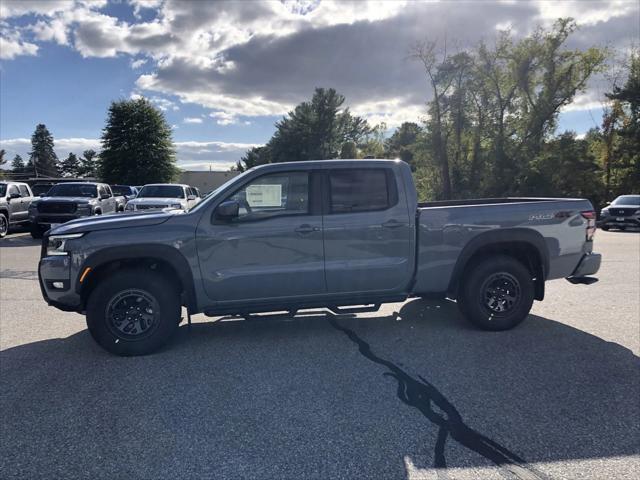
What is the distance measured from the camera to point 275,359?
4.80 m

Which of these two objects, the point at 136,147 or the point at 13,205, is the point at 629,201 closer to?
the point at 13,205

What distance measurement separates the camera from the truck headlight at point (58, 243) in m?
4.82

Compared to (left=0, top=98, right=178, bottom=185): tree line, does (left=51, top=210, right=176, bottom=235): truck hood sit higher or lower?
lower

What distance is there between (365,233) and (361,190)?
505 millimetres

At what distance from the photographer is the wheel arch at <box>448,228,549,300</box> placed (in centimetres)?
543

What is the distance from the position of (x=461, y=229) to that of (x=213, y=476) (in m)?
3.71

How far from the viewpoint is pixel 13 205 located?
1692cm

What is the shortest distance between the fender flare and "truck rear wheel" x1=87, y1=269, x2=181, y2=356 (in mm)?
172

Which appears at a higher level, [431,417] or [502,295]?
[502,295]

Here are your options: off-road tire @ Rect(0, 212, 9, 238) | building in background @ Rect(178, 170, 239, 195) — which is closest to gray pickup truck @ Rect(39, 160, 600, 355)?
off-road tire @ Rect(0, 212, 9, 238)

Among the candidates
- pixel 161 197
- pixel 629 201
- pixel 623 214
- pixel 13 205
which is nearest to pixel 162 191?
pixel 161 197

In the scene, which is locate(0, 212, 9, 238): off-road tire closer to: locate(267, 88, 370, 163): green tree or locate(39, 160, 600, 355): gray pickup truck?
locate(39, 160, 600, 355): gray pickup truck

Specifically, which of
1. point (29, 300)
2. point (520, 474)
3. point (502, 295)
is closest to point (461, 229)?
point (502, 295)

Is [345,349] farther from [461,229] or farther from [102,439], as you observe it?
[102,439]
